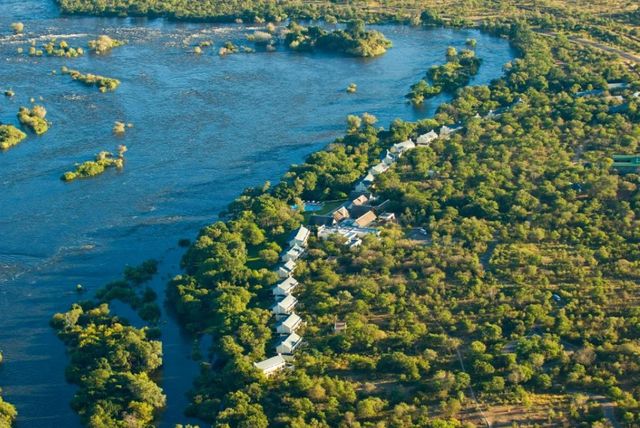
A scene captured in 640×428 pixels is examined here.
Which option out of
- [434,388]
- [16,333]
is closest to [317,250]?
[434,388]

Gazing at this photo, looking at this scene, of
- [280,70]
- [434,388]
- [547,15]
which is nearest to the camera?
[434,388]

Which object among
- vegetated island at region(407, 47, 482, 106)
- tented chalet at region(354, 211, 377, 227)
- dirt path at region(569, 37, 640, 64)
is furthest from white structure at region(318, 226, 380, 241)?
dirt path at region(569, 37, 640, 64)

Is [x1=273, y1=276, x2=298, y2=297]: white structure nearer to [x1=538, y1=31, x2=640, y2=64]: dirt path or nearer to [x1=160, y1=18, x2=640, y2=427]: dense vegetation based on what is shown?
[x1=160, y1=18, x2=640, y2=427]: dense vegetation

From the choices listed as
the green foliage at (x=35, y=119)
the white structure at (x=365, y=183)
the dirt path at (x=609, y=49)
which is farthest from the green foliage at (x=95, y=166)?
the dirt path at (x=609, y=49)

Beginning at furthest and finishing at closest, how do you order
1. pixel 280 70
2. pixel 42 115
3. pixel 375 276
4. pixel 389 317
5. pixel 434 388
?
1. pixel 280 70
2. pixel 42 115
3. pixel 375 276
4. pixel 389 317
5. pixel 434 388

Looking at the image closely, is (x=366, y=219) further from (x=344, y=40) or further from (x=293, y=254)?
(x=344, y=40)

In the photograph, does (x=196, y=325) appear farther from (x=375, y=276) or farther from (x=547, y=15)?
(x=547, y=15)

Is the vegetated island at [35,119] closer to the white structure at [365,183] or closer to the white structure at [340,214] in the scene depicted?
the white structure at [365,183]
